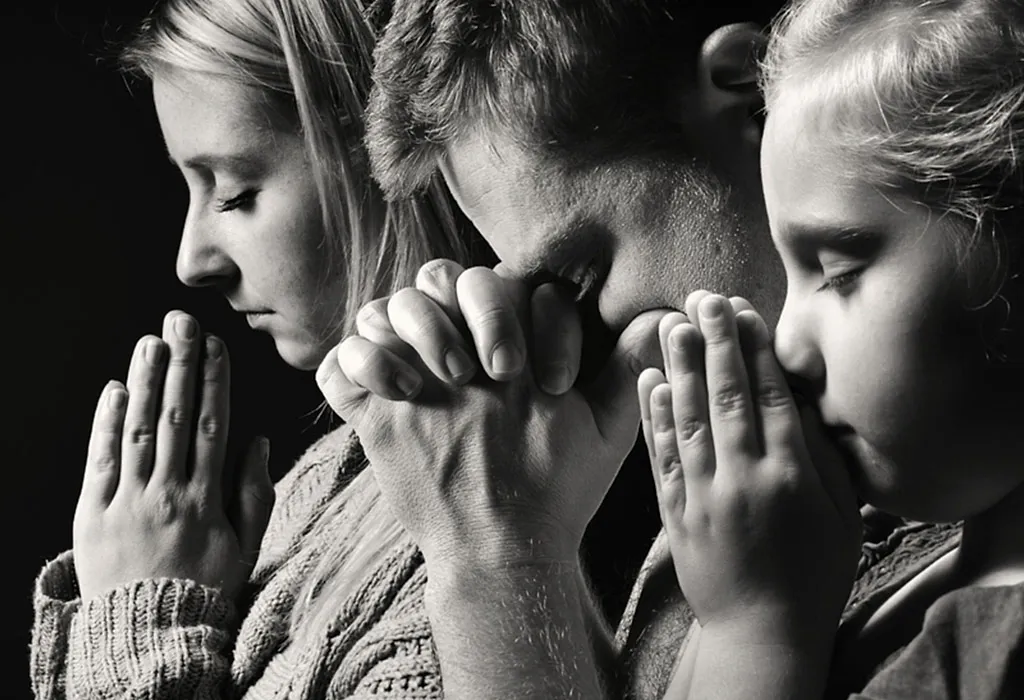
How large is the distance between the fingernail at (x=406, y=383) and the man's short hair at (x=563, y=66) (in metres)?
0.21

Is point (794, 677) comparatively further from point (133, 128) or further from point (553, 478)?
point (133, 128)

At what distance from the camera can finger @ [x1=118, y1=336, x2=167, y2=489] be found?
1488 mm

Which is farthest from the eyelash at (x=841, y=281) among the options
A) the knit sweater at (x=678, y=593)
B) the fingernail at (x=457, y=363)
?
the fingernail at (x=457, y=363)

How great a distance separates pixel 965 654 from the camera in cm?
73

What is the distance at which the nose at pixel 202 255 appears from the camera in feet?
5.16

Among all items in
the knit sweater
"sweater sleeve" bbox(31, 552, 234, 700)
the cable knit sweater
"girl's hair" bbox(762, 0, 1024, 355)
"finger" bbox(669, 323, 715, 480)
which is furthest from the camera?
"sweater sleeve" bbox(31, 552, 234, 700)

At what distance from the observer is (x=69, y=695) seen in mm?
1430

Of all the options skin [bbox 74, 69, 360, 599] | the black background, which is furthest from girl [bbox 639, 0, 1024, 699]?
the black background

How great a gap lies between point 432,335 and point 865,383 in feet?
1.27

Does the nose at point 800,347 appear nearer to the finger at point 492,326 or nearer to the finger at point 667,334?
the finger at point 667,334

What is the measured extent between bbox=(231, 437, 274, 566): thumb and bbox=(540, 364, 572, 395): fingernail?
58 cm

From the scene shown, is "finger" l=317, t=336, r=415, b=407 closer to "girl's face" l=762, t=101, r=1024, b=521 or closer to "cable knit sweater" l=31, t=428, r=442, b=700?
"cable knit sweater" l=31, t=428, r=442, b=700

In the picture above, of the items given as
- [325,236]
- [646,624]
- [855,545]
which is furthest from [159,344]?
[855,545]

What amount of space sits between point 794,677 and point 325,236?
2.94 ft
